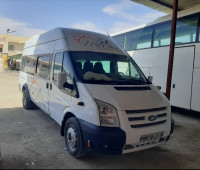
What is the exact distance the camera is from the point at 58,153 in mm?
4297

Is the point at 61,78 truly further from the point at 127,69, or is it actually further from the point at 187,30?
the point at 187,30

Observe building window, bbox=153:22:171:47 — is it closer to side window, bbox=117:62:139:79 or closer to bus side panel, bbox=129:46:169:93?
bus side panel, bbox=129:46:169:93

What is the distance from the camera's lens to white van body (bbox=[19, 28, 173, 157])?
3543mm

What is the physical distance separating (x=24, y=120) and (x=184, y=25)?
6.70 m

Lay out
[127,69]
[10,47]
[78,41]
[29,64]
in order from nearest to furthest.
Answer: [78,41] → [127,69] → [29,64] → [10,47]

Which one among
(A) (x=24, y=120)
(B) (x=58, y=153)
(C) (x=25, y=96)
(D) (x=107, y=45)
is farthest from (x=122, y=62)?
(C) (x=25, y=96)

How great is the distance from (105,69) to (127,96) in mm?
1057

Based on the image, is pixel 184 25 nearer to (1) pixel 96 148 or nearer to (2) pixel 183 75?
(2) pixel 183 75

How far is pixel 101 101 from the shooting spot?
3617 millimetres

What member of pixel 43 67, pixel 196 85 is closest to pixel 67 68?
pixel 43 67

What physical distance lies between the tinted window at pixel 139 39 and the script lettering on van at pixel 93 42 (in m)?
4.79

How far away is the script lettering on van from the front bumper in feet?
6.80

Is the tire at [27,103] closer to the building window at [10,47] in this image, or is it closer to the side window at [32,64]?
the side window at [32,64]

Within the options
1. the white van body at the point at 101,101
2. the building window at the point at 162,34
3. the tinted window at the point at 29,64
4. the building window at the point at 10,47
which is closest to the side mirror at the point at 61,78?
the white van body at the point at 101,101
